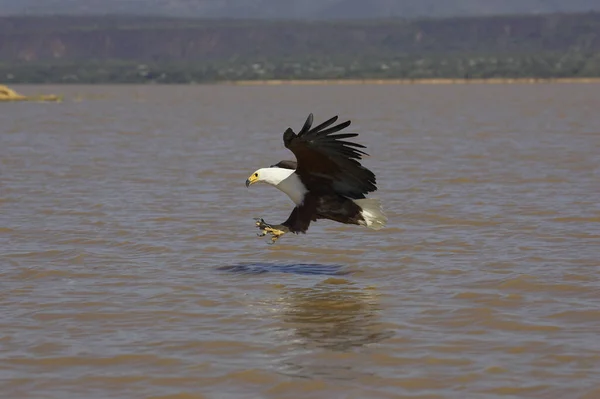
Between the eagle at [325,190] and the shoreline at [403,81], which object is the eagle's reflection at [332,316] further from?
the shoreline at [403,81]

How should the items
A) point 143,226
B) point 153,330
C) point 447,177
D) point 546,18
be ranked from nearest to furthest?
point 153,330 → point 143,226 → point 447,177 → point 546,18

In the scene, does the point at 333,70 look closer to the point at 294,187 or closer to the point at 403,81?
the point at 403,81

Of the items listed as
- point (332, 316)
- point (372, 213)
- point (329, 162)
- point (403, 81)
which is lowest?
point (332, 316)

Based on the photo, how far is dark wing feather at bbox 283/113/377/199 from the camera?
10641 mm

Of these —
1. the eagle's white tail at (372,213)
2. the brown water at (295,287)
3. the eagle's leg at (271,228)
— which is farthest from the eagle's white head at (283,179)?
the brown water at (295,287)

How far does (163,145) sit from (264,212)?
496 inches

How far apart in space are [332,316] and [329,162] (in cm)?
164

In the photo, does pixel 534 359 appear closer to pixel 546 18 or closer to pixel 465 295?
pixel 465 295

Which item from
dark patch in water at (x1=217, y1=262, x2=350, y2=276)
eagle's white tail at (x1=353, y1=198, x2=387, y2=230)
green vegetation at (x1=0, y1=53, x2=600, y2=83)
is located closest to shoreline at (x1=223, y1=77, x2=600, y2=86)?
green vegetation at (x1=0, y1=53, x2=600, y2=83)

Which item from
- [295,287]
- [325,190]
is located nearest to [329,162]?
[325,190]

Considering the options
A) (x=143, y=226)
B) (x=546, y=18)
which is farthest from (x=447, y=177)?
(x=546, y=18)

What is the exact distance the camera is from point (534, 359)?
8.24 m

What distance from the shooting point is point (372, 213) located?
36.6 feet

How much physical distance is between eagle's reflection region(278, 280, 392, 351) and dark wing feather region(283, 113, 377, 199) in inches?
31.3
